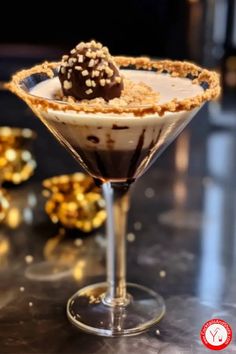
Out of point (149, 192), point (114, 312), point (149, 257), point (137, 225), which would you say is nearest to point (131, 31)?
point (149, 192)

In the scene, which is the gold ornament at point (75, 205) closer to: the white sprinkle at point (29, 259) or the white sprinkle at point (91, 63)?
the white sprinkle at point (29, 259)

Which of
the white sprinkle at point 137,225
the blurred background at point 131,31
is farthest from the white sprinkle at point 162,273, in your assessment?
the blurred background at point 131,31

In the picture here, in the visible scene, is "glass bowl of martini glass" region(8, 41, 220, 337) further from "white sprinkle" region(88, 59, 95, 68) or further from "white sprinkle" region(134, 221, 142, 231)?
"white sprinkle" region(134, 221, 142, 231)

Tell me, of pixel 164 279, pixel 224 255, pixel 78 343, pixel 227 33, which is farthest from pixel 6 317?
pixel 227 33

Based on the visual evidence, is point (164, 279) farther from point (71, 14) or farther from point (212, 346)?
point (71, 14)

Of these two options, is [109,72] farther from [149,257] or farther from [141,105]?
[149,257]

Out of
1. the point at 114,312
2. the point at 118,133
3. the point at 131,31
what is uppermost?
the point at 131,31

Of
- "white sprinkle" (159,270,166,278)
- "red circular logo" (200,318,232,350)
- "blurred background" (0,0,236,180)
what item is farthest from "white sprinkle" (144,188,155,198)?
"blurred background" (0,0,236,180)
